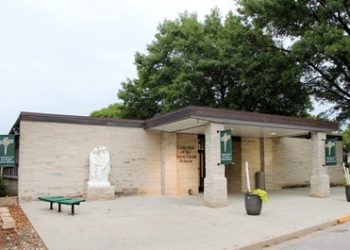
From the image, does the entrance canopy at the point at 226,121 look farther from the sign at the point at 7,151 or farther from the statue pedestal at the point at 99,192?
the sign at the point at 7,151

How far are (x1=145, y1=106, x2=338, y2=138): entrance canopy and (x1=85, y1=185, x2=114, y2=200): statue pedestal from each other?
10.8ft

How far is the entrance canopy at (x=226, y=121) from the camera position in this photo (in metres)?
14.0

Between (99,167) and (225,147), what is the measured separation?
5205 mm

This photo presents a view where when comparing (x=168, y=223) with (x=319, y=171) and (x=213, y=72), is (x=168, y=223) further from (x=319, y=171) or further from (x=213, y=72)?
(x=213, y=72)

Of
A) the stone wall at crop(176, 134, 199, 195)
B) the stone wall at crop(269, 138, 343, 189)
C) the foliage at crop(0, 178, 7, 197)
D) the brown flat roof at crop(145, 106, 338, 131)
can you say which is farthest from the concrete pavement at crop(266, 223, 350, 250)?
the stone wall at crop(269, 138, 343, 189)

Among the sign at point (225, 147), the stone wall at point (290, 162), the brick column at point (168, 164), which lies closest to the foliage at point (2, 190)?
the brick column at point (168, 164)

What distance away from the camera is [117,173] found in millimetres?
17109

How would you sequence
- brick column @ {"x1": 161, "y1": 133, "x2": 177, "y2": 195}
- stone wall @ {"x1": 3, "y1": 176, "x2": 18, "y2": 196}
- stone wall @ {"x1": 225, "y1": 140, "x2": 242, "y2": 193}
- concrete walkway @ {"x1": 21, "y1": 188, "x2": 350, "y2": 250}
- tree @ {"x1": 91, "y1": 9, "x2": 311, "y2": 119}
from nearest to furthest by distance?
concrete walkway @ {"x1": 21, "y1": 188, "x2": 350, "y2": 250}, stone wall @ {"x1": 3, "y1": 176, "x2": 18, "y2": 196}, brick column @ {"x1": 161, "y1": 133, "x2": 177, "y2": 195}, stone wall @ {"x1": 225, "y1": 140, "x2": 242, "y2": 193}, tree @ {"x1": 91, "y1": 9, "x2": 311, "y2": 119}

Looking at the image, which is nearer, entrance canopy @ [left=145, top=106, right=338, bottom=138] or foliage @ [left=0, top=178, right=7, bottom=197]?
entrance canopy @ [left=145, top=106, right=338, bottom=138]

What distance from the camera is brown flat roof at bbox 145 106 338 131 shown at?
45.6ft

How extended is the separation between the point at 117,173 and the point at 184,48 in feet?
40.1

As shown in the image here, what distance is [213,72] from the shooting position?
85.8 feet

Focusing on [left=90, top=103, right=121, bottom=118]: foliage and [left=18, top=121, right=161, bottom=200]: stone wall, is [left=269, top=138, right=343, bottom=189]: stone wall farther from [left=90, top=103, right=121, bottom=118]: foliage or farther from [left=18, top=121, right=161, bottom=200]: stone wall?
[left=90, top=103, right=121, bottom=118]: foliage

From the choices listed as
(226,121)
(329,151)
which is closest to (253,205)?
(226,121)
